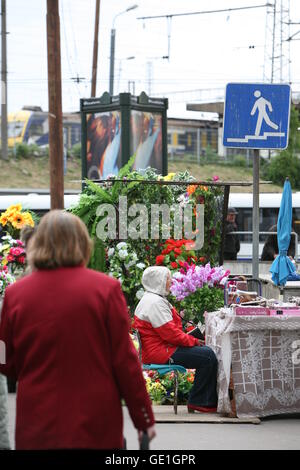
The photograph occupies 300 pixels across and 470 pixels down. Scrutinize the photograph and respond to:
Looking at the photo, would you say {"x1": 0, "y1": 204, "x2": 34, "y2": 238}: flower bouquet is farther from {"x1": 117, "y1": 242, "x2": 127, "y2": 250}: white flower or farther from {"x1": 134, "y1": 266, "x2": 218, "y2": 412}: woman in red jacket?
{"x1": 134, "y1": 266, "x2": 218, "y2": 412}: woman in red jacket

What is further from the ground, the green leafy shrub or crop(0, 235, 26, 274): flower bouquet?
the green leafy shrub

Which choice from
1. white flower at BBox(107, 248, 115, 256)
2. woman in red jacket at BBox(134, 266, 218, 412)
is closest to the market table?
→ woman in red jacket at BBox(134, 266, 218, 412)

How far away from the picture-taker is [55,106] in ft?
56.7

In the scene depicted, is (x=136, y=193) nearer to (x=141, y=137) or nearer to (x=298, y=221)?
(x=141, y=137)

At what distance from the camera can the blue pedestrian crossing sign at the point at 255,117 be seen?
9484 millimetres

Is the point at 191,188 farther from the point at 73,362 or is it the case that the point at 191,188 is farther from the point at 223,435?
the point at 73,362

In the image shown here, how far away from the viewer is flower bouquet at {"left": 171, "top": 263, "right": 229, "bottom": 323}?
31.2 ft

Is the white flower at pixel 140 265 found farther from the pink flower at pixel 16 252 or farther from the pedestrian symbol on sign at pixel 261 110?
the pedestrian symbol on sign at pixel 261 110

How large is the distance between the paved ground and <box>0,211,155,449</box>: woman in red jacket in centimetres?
317

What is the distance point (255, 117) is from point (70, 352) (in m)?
6.16

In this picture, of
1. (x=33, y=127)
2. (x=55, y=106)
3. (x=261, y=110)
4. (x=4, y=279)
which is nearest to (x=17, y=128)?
(x=33, y=127)

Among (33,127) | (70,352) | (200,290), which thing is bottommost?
(200,290)
